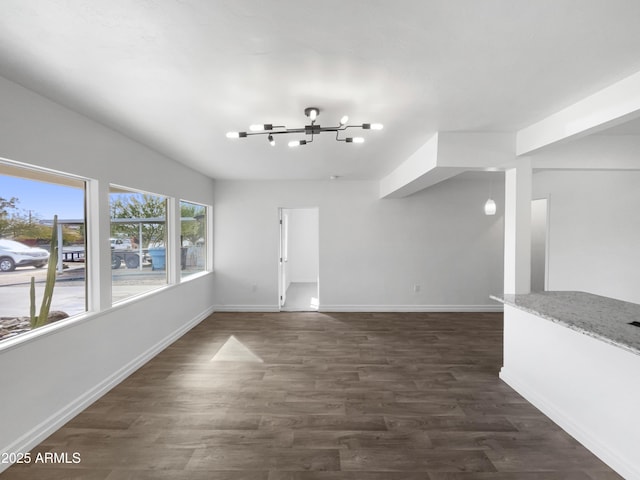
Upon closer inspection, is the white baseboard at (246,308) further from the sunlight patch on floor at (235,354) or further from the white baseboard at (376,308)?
the sunlight patch on floor at (235,354)

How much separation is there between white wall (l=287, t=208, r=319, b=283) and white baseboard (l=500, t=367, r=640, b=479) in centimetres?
662

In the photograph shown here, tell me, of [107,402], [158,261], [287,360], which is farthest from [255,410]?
[158,261]

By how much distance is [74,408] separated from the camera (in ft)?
8.07

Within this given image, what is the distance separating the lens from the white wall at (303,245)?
902 centimetres

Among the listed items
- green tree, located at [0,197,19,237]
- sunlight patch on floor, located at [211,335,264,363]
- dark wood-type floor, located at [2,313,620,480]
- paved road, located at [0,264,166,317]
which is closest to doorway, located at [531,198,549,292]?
dark wood-type floor, located at [2,313,620,480]

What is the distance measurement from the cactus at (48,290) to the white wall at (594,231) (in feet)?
19.5

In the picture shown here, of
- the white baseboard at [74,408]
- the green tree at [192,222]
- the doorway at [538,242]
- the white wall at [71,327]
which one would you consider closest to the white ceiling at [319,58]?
the white wall at [71,327]

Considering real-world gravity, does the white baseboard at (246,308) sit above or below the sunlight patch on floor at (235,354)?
above

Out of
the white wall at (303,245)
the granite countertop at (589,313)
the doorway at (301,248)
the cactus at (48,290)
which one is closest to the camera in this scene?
the granite countertop at (589,313)

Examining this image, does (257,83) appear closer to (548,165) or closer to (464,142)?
(464,142)

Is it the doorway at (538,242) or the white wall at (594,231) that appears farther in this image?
the doorway at (538,242)

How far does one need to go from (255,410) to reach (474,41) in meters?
2.92

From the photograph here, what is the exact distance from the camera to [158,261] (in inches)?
160

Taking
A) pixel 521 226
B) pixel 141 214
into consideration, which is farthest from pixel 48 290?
pixel 521 226
